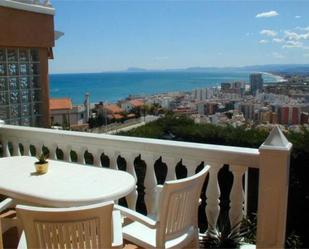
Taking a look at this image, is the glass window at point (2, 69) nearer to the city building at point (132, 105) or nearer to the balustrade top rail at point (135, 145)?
the balustrade top rail at point (135, 145)

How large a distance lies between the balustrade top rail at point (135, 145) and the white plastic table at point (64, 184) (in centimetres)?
36

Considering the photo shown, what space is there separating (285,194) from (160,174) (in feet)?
5.63

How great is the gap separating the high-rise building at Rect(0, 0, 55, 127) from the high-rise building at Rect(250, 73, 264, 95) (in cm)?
460

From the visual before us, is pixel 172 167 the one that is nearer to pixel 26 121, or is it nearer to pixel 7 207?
pixel 7 207

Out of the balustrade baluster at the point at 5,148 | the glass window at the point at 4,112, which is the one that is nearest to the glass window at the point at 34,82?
the glass window at the point at 4,112

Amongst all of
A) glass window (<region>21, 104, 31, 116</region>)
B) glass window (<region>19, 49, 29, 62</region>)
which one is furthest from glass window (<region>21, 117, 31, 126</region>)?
glass window (<region>19, 49, 29, 62</region>)

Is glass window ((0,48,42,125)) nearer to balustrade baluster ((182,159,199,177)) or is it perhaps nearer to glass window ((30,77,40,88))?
glass window ((30,77,40,88))

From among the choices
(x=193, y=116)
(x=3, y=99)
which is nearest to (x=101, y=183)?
(x=193, y=116)

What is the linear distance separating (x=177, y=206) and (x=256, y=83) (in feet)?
12.7

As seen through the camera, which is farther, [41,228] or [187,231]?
[187,231]

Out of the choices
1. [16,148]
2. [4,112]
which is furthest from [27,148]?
[4,112]

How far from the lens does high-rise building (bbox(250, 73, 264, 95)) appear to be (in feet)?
17.6

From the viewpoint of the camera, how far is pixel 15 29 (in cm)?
744

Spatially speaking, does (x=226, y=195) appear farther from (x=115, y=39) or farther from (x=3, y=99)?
(x=115, y=39)
